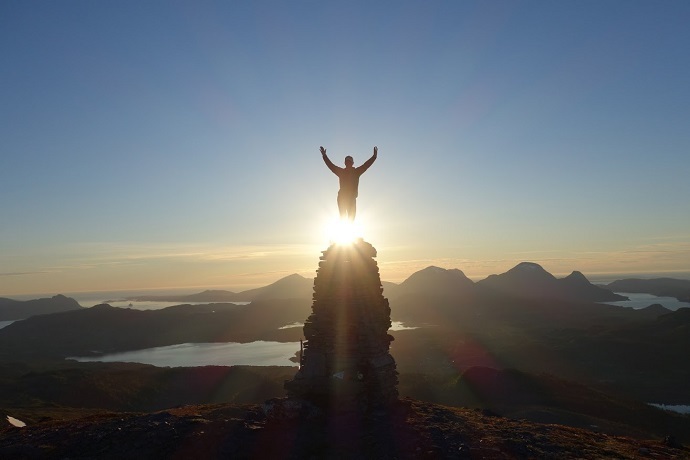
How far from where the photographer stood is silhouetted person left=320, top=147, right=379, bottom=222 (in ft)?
61.7

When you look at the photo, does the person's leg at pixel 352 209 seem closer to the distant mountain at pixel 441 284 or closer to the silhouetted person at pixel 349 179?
the silhouetted person at pixel 349 179

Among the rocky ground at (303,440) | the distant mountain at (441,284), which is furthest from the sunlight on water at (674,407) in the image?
the distant mountain at (441,284)

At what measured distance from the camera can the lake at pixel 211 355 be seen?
75938 millimetres

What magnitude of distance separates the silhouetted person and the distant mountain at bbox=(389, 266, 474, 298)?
14577cm

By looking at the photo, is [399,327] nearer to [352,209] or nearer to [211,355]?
[211,355]

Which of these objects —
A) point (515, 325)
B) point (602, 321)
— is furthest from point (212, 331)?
point (602, 321)

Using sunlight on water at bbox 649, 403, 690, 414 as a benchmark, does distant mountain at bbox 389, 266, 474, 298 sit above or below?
above

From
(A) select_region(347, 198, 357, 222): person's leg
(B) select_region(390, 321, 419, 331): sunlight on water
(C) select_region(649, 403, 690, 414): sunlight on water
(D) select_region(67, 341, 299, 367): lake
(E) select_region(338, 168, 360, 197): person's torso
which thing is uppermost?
(E) select_region(338, 168, 360, 197): person's torso

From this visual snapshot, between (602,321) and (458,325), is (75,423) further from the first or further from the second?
(602,321)

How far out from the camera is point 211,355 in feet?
281

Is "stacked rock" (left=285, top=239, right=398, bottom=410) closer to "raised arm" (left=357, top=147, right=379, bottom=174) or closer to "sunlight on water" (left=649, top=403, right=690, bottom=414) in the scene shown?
"raised arm" (left=357, top=147, right=379, bottom=174)

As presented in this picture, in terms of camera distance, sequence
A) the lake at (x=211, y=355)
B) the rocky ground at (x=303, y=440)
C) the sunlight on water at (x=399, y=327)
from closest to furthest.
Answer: the rocky ground at (x=303, y=440), the lake at (x=211, y=355), the sunlight on water at (x=399, y=327)

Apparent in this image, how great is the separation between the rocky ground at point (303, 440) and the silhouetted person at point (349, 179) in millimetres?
8243

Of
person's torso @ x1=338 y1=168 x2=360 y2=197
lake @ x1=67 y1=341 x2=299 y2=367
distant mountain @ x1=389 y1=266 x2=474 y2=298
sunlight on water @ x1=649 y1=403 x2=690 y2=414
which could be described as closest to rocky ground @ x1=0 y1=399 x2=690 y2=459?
person's torso @ x1=338 y1=168 x2=360 y2=197
